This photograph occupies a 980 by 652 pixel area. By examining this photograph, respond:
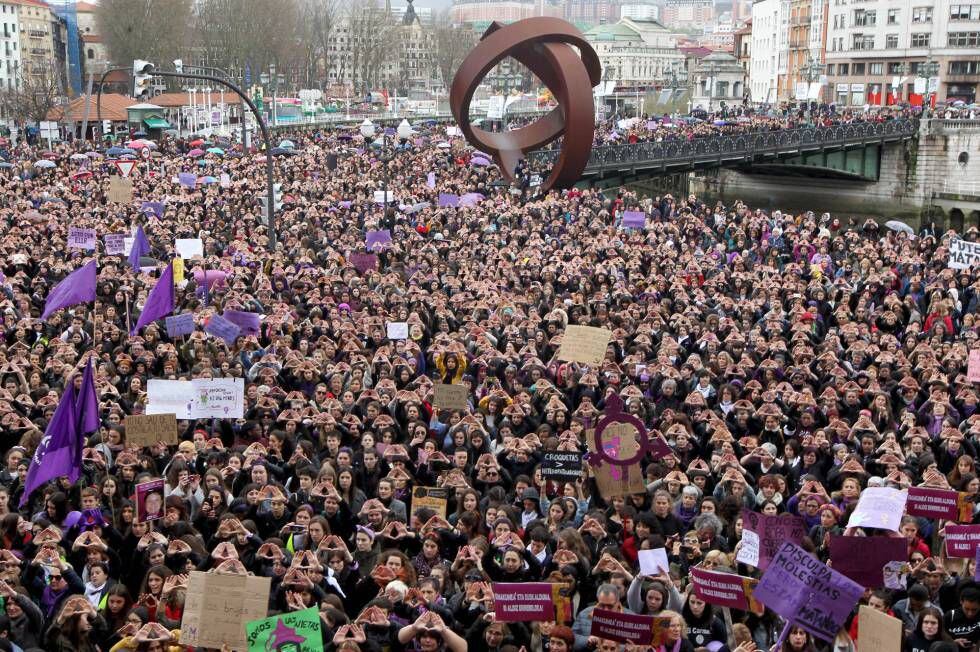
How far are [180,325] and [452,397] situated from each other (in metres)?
4.42

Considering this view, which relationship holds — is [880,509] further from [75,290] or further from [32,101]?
[32,101]

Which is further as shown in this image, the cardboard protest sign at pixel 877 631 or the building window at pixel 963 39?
the building window at pixel 963 39

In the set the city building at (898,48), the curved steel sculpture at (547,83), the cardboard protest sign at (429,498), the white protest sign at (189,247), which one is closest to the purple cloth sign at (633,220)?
the curved steel sculpture at (547,83)

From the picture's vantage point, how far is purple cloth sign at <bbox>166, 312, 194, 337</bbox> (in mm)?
15461

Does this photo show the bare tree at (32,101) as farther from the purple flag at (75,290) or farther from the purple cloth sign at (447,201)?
the purple flag at (75,290)

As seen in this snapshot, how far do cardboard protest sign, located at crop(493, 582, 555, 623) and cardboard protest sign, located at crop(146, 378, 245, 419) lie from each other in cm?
527

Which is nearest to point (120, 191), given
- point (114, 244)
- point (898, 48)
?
point (114, 244)

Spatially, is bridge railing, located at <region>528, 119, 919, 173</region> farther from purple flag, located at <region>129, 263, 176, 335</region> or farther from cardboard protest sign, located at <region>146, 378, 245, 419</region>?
cardboard protest sign, located at <region>146, 378, 245, 419</region>

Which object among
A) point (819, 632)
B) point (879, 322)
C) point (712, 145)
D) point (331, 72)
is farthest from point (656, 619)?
point (331, 72)

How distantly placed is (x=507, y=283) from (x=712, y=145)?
93.6ft

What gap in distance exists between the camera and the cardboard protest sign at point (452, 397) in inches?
496

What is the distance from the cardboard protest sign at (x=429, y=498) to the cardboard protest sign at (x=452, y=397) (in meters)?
2.69

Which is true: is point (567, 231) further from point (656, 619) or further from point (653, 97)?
point (653, 97)

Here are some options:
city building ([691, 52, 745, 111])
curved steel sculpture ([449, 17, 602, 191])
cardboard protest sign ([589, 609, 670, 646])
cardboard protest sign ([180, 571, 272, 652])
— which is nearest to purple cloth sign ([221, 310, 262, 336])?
cardboard protest sign ([180, 571, 272, 652])
